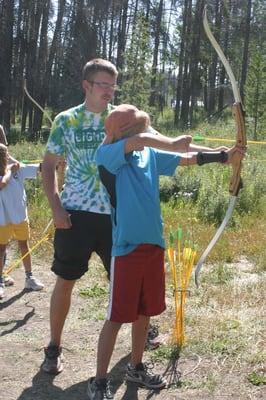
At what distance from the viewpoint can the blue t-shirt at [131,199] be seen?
266 cm

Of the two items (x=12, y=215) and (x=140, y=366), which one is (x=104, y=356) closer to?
(x=140, y=366)

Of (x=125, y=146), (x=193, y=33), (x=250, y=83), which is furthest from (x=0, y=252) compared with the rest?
(x=193, y=33)

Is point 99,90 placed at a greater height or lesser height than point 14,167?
greater

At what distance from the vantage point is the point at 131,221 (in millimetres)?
2664

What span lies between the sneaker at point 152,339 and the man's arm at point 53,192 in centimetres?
105

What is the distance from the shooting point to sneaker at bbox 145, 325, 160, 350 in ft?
11.5

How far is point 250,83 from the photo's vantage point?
2403 centimetres

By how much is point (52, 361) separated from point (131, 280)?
911 mm

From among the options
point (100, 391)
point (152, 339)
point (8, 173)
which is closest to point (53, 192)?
point (100, 391)

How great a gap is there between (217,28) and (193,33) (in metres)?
2.43

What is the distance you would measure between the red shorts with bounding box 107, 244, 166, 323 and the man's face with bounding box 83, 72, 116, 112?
874 millimetres

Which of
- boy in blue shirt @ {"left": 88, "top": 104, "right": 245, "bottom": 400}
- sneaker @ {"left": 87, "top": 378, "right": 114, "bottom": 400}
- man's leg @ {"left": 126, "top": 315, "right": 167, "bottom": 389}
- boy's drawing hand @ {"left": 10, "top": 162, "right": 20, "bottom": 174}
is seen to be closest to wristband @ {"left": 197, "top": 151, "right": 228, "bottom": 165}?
boy in blue shirt @ {"left": 88, "top": 104, "right": 245, "bottom": 400}

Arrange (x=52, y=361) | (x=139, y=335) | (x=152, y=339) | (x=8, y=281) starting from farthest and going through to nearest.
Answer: (x=8, y=281) → (x=152, y=339) → (x=52, y=361) → (x=139, y=335)

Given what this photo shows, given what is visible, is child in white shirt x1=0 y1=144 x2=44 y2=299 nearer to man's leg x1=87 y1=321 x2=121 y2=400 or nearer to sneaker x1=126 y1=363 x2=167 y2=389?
sneaker x1=126 y1=363 x2=167 y2=389
